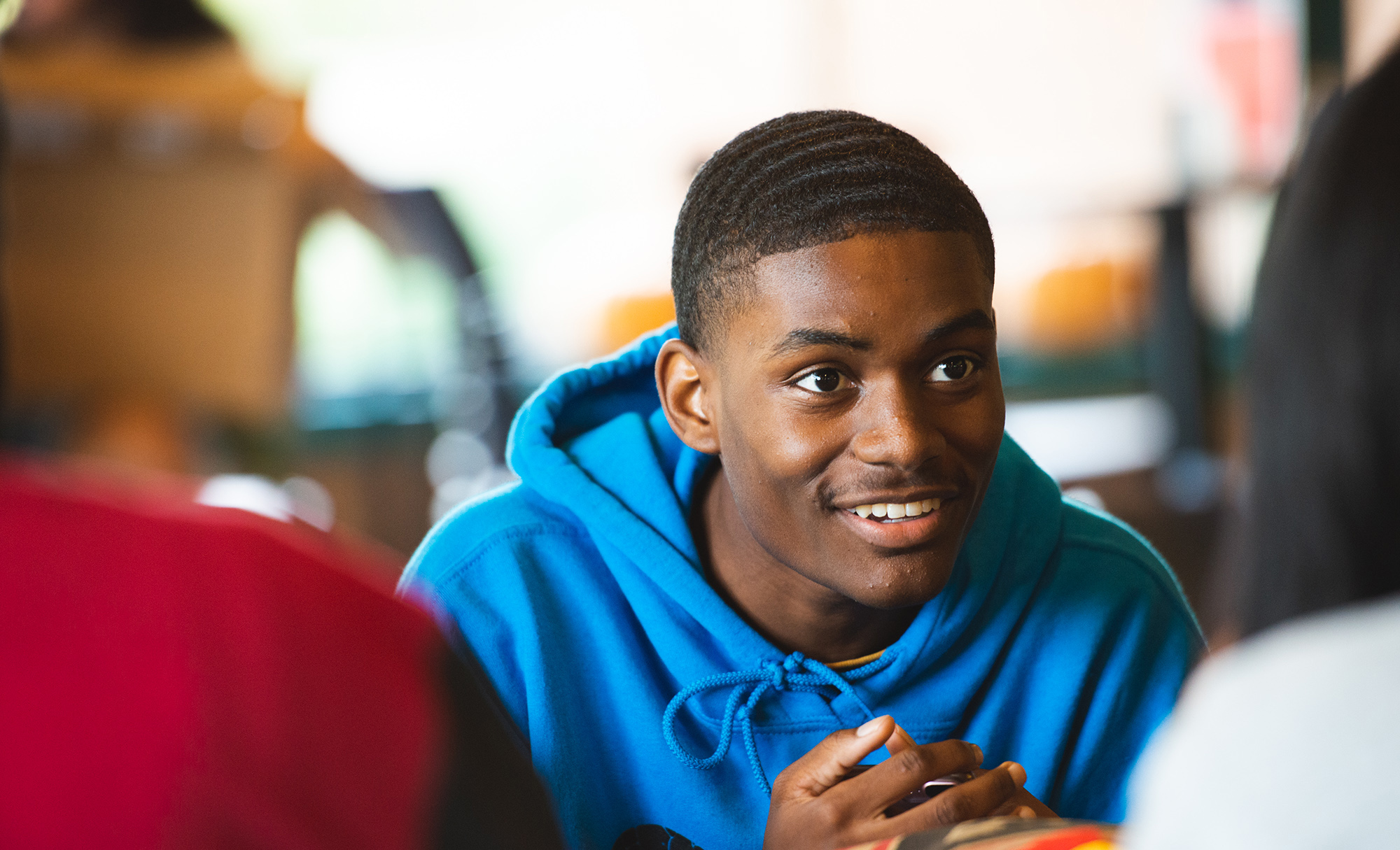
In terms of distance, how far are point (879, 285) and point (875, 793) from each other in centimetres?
41

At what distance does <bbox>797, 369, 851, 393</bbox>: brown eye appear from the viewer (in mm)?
1105

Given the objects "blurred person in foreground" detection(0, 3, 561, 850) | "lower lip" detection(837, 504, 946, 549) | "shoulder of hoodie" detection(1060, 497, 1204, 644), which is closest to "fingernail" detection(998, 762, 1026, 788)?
"lower lip" detection(837, 504, 946, 549)

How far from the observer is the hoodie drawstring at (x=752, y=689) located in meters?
1.17

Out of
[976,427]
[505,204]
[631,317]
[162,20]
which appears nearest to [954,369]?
[976,427]

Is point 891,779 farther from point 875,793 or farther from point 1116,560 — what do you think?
point 1116,560

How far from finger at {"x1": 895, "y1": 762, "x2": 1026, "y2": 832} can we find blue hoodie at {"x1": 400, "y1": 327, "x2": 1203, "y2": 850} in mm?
227

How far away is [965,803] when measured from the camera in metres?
0.96

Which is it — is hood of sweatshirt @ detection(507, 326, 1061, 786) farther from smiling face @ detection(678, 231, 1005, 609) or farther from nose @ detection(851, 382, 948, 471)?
nose @ detection(851, 382, 948, 471)

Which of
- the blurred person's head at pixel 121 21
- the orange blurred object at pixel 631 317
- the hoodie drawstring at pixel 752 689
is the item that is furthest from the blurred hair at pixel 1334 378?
the orange blurred object at pixel 631 317

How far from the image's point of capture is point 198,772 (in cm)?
42

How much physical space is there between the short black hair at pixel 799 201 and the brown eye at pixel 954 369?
0.08 meters

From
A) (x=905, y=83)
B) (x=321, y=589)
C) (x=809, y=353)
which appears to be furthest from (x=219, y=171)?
(x=905, y=83)

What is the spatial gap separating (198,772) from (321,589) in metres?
0.07

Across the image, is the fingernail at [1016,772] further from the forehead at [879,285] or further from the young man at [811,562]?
the forehead at [879,285]
